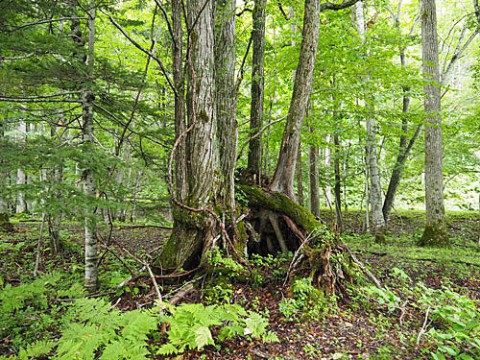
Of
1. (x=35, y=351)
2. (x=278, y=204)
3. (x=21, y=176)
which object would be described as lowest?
(x=35, y=351)

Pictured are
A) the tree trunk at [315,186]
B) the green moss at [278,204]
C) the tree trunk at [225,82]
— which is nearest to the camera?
the tree trunk at [225,82]

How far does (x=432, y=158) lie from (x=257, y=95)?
588 cm

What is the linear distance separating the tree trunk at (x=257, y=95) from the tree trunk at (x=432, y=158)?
528 centimetres

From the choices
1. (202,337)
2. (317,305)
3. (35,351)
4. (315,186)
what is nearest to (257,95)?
(317,305)

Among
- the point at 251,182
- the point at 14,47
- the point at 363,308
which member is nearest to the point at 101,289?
the point at 251,182

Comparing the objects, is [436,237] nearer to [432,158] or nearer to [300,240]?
[432,158]

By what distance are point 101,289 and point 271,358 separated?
109 inches

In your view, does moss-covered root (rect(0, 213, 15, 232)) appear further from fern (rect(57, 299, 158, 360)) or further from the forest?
fern (rect(57, 299, 158, 360))

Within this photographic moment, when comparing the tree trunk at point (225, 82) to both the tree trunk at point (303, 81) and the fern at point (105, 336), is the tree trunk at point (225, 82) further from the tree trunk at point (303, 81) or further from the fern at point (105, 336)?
the fern at point (105, 336)

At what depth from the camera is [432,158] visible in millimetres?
7898

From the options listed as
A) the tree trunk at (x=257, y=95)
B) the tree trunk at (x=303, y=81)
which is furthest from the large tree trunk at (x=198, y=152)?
the tree trunk at (x=303, y=81)

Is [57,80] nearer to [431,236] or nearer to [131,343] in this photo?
[131,343]

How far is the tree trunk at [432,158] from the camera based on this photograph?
7652 mm

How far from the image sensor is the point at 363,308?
3.62 metres
